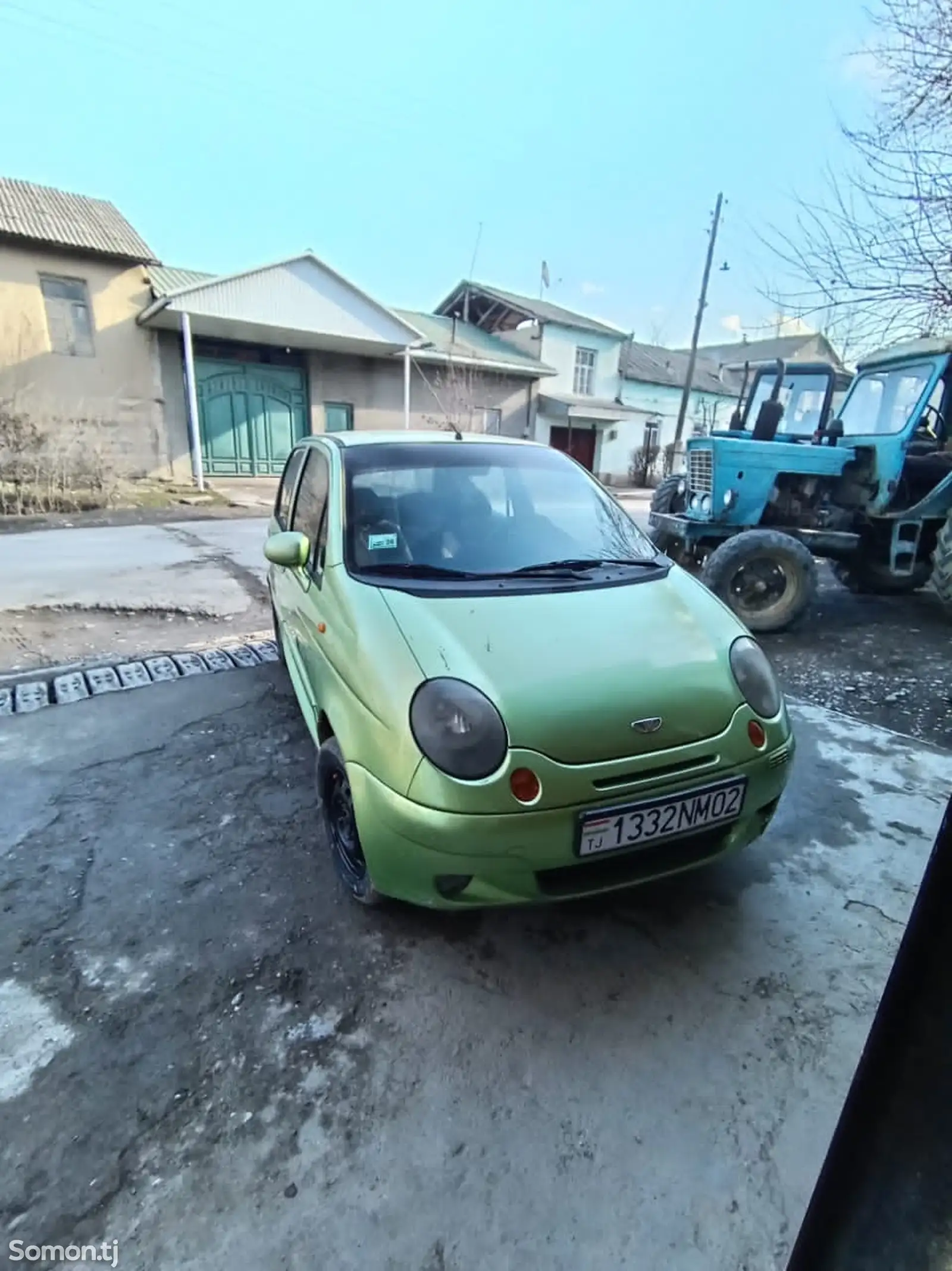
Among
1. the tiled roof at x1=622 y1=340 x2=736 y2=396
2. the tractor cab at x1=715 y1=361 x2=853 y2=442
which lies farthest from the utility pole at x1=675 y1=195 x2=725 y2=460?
the tractor cab at x1=715 y1=361 x2=853 y2=442

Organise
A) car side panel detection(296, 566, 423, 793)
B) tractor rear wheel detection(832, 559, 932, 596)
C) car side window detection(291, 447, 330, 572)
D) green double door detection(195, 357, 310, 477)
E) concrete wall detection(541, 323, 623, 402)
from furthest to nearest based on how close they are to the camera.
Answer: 1. concrete wall detection(541, 323, 623, 402)
2. green double door detection(195, 357, 310, 477)
3. tractor rear wheel detection(832, 559, 932, 596)
4. car side window detection(291, 447, 330, 572)
5. car side panel detection(296, 566, 423, 793)

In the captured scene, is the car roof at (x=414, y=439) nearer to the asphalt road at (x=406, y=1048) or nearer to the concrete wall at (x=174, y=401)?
the asphalt road at (x=406, y=1048)

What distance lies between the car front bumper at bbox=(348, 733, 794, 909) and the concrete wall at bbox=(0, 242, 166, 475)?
48.6ft

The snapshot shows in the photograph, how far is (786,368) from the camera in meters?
7.54

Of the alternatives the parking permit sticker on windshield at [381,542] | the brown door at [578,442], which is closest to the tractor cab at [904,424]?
the parking permit sticker on windshield at [381,542]

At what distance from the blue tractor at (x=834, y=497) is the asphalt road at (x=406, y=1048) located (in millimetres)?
3165

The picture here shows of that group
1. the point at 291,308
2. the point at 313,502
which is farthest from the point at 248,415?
the point at 313,502

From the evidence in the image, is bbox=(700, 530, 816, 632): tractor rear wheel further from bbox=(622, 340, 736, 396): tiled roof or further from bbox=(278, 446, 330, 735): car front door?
bbox=(622, 340, 736, 396): tiled roof

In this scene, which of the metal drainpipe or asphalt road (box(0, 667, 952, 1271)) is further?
the metal drainpipe

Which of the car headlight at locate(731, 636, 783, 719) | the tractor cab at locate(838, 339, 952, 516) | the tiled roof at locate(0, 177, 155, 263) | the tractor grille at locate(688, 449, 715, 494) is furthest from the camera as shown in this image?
the tiled roof at locate(0, 177, 155, 263)

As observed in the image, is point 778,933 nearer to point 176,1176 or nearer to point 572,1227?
point 572,1227

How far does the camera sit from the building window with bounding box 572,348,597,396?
928 inches

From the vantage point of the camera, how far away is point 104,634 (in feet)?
16.8

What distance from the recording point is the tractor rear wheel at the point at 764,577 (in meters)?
5.59
